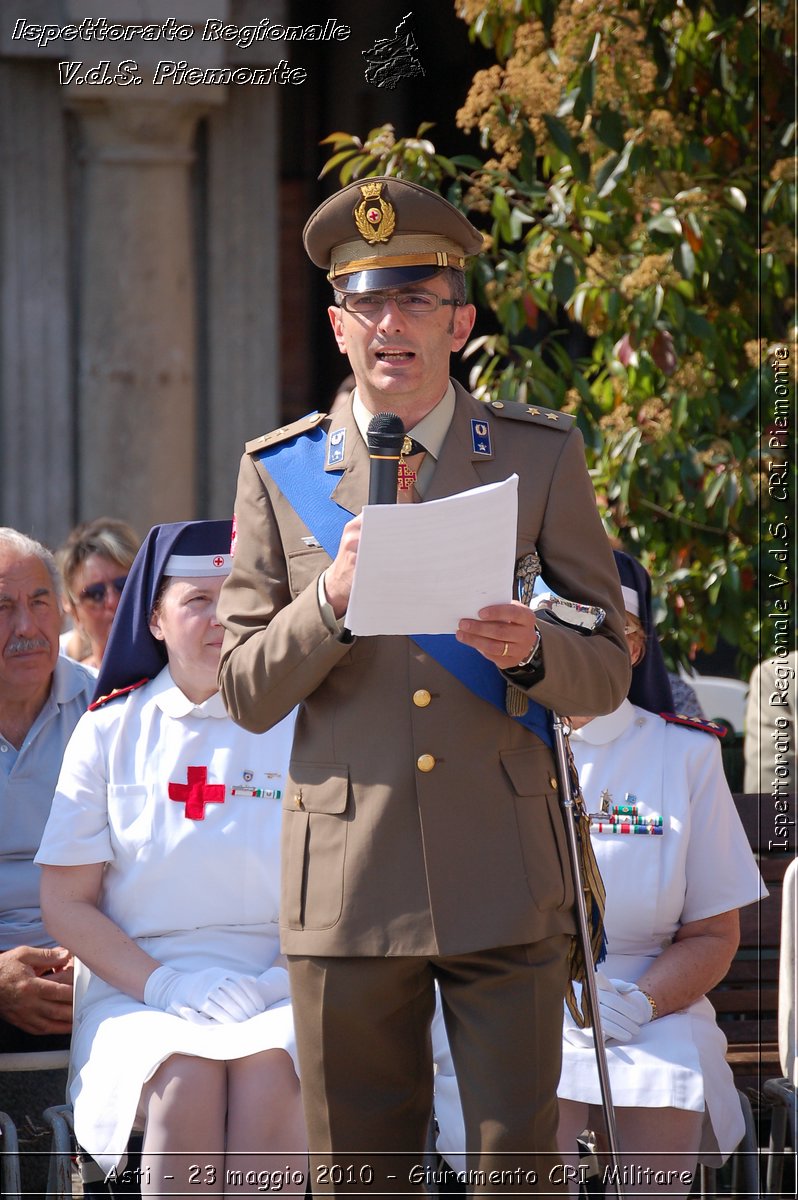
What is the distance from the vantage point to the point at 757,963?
429cm

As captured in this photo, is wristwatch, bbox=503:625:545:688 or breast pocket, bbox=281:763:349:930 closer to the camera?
wristwatch, bbox=503:625:545:688

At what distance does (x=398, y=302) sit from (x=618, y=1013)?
1691 millimetres

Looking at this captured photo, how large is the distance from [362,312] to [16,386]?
4.32 metres

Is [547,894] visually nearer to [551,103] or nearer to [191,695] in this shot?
[191,695]

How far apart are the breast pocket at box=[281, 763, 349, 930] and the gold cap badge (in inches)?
33.9

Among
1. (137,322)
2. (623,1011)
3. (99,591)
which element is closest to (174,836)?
(623,1011)

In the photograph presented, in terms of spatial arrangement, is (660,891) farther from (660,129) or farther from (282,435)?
(660,129)

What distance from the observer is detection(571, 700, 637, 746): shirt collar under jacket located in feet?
12.5

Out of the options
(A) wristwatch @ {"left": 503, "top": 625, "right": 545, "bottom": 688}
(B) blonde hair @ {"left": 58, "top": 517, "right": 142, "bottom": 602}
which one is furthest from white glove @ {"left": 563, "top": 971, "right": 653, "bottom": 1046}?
(B) blonde hair @ {"left": 58, "top": 517, "right": 142, "bottom": 602}

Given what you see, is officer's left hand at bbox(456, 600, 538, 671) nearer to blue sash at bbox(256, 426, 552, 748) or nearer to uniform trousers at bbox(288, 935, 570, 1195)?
blue sash at bbox(256, 426, 552, 748)

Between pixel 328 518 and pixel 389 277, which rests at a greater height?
pixel 389 277

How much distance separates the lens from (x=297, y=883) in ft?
8.54

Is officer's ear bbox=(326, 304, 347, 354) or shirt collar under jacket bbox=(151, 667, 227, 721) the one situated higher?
officer's ear bbox=(326, 304, 347, 354)

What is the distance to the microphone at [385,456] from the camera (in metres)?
2.38
